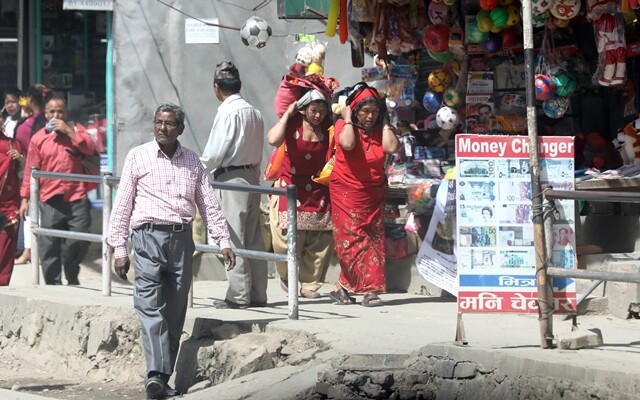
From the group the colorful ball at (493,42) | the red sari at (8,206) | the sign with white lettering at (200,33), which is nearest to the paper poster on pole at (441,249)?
the colorful ball at (493,42)

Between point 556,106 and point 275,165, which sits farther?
point 275,165

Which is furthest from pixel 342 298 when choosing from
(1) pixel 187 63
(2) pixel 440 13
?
(1) pixel 187 63

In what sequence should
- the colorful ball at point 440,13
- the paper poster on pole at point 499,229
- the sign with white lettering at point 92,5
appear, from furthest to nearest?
the sign with white lettering at point 92,5 < the colorful ball at point 440,13 < the paper poster on pole at point 499,229

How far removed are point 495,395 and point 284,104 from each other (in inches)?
148

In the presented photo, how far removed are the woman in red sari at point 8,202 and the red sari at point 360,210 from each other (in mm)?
3398

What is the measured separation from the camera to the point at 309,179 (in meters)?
10.6

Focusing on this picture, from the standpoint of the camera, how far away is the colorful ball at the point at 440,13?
1091 cm

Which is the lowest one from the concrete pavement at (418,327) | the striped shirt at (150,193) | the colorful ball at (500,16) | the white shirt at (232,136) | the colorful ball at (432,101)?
the concrete pavement at (418,327)

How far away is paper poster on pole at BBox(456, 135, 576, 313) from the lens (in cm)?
786

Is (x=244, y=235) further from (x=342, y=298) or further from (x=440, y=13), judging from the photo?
(x=440, y=13)

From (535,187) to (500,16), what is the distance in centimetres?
299

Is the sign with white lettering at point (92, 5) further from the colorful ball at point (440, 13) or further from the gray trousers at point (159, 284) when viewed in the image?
the gray trousers at point (159, 284)

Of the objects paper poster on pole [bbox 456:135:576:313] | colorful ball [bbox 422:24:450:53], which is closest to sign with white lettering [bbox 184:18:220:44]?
colorful ball [bbox 422:24:450:53]

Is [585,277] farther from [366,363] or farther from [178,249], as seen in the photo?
[178,249]
